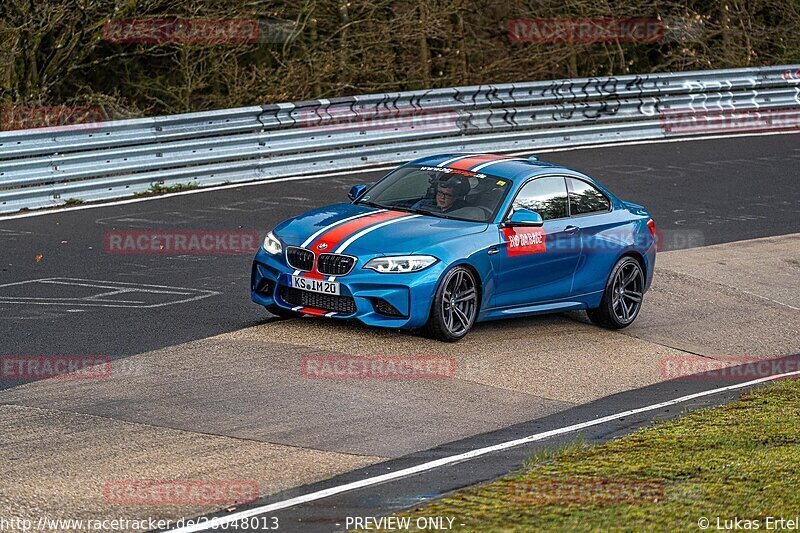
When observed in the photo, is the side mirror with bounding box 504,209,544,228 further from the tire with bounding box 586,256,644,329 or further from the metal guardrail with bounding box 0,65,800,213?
the metal guardrail with bounding box 0,65,800,213

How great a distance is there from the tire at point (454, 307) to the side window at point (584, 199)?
1.68 meters

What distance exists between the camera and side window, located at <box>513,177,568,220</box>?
37.8ft

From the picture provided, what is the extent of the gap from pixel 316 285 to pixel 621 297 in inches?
134

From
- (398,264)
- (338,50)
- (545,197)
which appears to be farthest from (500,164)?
(338,50)

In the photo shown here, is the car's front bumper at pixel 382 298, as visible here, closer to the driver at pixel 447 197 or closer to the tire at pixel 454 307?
the tire at pixel 454 307

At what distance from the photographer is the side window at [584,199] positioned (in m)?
Result: 12.0

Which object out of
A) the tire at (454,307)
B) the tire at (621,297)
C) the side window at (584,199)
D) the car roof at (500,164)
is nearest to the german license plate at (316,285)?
the tire at (454,307)

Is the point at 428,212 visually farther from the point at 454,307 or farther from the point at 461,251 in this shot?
the point at 454,307

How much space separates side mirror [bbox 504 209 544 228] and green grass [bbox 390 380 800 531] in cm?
281

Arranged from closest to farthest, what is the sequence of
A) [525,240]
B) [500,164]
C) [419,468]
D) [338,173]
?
[419,468]
[525,240]
[500,164]
[338,173]

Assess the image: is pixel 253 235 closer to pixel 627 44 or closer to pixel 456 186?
pixel 456 186

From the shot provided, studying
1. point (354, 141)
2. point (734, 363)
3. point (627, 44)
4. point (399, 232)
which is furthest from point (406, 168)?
point (627, 44)

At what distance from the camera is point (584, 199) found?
39.8ft

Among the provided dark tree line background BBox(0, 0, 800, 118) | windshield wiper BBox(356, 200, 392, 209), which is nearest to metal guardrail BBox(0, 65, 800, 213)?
dark tree line background BBox(0, 0, 800, 118)
